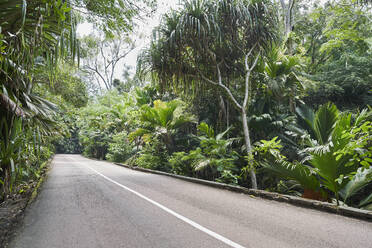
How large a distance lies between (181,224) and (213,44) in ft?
24.0

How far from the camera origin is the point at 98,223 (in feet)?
12.6

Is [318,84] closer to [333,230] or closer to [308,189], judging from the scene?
[308,189]

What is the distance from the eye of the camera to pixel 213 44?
30.1ft

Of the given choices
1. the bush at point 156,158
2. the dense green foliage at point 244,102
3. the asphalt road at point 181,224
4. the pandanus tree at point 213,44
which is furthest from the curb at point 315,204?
the bush at point 156,158

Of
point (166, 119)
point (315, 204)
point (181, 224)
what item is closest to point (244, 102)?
point (315, 204)

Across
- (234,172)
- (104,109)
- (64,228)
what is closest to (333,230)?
(64,228)

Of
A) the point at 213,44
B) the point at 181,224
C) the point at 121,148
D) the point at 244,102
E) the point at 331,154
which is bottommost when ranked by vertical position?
the point at 181,224

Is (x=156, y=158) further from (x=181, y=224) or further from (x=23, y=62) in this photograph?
(x=23, y=62)

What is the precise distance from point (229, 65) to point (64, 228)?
27.7 feet

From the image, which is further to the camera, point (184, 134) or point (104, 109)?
point (104, 109)

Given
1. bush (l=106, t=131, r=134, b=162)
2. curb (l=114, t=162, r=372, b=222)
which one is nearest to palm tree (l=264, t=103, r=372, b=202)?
curb (l=114, t=162, r=372, b=222)

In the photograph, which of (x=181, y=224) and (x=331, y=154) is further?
Result: (x=331, y=154)

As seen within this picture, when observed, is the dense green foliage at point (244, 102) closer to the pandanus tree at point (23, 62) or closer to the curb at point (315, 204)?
the pandanus tree at point (23, 62)

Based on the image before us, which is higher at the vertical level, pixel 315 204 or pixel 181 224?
pixel 315 204
